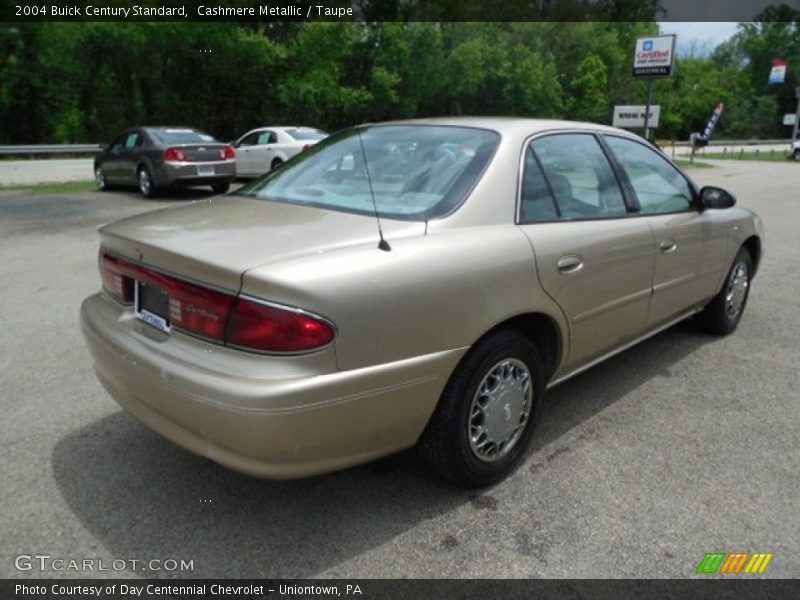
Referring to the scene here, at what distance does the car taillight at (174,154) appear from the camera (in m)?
12.3

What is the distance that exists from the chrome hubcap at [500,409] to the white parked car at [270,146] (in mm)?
13036

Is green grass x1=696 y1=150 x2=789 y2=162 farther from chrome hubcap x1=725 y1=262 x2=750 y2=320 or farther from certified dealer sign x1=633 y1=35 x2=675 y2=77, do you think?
chrome hubcap x1=725 y1=262 x2=750 y2=320

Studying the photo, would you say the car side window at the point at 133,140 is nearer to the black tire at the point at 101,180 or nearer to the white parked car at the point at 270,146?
the black tire at the point at 101,180

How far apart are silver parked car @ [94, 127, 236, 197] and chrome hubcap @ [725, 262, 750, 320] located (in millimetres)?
10196

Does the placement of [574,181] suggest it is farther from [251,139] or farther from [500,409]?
[251,139]

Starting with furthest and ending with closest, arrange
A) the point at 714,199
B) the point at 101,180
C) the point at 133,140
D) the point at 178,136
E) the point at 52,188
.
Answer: the point at 52,188, the point at 101,180, the point at 133,140, the point at 178,136, the point at 714,199

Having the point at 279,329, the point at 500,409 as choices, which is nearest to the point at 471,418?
the point at 500,409

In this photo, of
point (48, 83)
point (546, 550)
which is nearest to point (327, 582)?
point (546, 550)

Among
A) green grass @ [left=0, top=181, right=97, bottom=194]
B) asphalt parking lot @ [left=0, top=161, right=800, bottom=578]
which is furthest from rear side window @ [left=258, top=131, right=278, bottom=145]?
asphalt parking lot @ [left=0, top=161, right=800, bottom=578]

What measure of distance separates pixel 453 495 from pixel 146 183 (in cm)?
1189

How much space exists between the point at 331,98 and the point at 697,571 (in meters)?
34.4

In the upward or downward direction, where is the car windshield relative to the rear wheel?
upward

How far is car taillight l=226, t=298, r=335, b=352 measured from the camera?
212 centimetres

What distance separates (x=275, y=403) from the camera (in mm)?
2086
